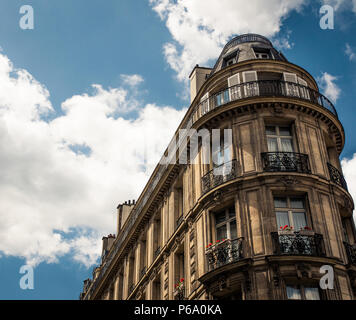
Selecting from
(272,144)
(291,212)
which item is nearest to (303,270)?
(291,212)

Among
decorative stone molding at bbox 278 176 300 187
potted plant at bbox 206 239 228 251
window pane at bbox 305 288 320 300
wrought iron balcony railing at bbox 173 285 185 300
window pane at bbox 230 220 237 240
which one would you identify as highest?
decorative stone molding at bbox 278 176 300 187

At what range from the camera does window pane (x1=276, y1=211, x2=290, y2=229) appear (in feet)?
55.2

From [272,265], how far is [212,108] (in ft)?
24.7

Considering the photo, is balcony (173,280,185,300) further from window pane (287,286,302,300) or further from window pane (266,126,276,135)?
window pane (266,126,276,135)

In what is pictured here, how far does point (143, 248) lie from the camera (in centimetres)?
2705

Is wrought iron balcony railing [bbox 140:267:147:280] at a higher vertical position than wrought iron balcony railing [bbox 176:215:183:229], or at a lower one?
lower

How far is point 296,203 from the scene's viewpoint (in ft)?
57.3

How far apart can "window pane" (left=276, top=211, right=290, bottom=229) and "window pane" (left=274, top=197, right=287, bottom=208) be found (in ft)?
0.79

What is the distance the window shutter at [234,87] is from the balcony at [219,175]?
292 centimetres

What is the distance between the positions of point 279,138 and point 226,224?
3.78 metres

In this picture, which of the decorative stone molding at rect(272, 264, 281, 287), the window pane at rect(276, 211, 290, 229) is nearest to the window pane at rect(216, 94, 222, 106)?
the window pane at rect(276, 211, 290, 229)

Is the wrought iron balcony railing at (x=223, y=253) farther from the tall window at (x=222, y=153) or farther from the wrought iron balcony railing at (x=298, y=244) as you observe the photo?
the tall window at (x=222, y=153)
